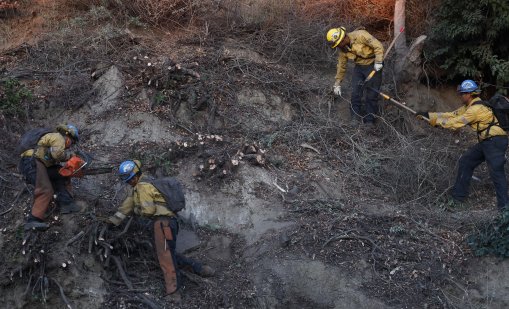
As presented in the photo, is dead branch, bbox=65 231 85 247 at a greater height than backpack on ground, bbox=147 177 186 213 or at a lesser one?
lesser

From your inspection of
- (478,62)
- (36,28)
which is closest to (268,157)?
(478,62)

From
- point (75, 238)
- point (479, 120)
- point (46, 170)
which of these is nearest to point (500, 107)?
point (479, 120)

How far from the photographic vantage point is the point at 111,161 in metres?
9.41

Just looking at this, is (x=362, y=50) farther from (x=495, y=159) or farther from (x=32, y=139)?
(x=32, y=139)

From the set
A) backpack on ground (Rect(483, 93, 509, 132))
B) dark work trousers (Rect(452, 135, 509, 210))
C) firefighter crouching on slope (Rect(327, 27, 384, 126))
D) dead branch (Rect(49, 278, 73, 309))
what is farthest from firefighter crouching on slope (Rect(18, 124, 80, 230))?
backpack on ground (Rect(483, 93, 509, 132))

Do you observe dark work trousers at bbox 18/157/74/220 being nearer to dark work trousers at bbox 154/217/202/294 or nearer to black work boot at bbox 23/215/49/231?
black work boot at bbox 23/215/49/231

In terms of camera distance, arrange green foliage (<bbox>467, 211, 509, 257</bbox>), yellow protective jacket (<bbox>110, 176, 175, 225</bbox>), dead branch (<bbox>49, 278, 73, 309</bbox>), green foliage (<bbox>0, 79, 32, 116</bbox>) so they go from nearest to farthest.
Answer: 1. dead branch (<bbox>49, 278, 73, 309</bbox>)
2. yellow protective jacket (<bbox>110, 176, 175, 225</bbox>)
3. green foliage (<bbox>467, 211, 509, 257</bbox>)
4. green foliage (<bbox>0, 79, 32, 116</bbox>)

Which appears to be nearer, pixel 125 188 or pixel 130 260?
pixel 130 260

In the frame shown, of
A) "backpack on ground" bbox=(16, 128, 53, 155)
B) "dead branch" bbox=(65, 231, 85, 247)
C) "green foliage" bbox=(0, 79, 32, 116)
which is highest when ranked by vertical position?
"backpack on ground" bbox=(16, 128, 53, 155)

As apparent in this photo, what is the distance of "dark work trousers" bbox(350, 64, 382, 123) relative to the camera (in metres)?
10.8

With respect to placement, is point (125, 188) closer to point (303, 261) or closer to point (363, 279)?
Result: point (303, 261)

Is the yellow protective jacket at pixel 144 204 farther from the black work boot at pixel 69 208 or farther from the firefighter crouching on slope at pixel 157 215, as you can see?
the black work boot at pixel 69 208

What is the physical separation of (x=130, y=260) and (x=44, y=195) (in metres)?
1.42

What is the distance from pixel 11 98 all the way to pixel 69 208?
2.92 meters
